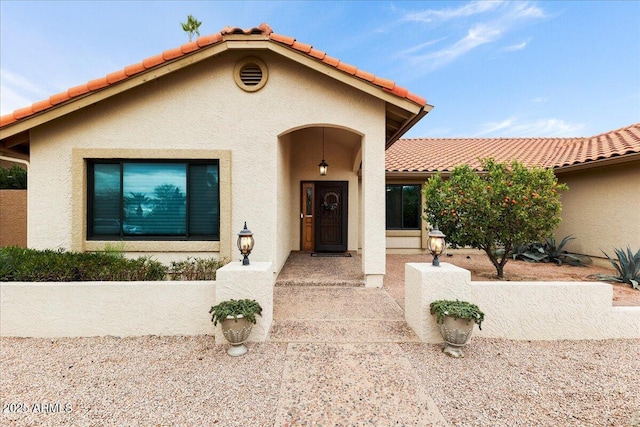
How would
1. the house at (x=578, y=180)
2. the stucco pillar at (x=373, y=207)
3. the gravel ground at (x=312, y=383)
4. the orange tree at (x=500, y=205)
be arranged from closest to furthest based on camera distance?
the gravel ground at (x=312, y=383), the stucco pillar at (x=373, y=207), the orange tree at (x=500, y=205), the house at (x=578, y=180)

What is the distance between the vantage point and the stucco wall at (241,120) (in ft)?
19.5

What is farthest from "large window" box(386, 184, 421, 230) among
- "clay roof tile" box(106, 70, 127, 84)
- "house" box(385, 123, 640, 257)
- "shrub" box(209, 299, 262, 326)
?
"clay roof tile" box(106, 70, 127, 84)

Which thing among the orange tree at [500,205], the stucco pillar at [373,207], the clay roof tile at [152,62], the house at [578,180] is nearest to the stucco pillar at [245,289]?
the stucco pillar at [373,207]

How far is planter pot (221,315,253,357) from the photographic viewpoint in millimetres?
3549

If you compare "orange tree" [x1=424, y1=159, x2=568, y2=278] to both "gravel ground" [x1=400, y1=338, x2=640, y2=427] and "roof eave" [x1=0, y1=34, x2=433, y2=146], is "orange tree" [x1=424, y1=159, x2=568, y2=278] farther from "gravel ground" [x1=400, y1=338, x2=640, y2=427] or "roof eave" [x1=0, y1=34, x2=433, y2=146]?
"gravel ground" [x1=400, y1=338, x2=640, y2=427]

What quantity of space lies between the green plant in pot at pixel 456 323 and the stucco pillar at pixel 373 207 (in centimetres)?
239

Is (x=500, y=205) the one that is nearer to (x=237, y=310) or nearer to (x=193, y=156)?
(x=237, y=310)

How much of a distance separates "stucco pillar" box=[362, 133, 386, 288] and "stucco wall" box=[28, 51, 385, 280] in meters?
0.03

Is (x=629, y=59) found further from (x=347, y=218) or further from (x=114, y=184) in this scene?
(x=114, y=184)

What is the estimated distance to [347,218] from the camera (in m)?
9.99

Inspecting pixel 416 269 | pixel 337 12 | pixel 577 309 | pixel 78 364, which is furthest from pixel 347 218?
pixel 337 12

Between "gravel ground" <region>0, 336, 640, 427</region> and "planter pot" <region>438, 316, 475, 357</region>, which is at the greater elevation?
"planter pot" <region>438, 316, 475, 357</region>

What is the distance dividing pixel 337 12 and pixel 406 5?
3.53 m

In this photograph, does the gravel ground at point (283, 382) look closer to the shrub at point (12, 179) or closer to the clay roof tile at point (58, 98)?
the clay roof tile at point (58, 98)
